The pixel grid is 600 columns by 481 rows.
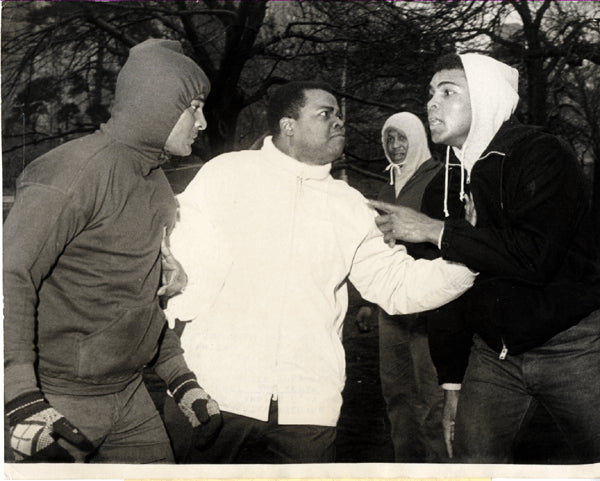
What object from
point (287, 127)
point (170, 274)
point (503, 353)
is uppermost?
point (287, 127)

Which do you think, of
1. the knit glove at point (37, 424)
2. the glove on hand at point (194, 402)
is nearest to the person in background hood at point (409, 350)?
the glove on hand at point (194, 402)

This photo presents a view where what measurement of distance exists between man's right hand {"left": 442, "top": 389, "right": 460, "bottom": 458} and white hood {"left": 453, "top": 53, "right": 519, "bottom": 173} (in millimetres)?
754

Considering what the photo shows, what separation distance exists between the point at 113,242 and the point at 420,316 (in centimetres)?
105

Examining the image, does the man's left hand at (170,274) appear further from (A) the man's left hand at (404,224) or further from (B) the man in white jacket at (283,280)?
(A) the man's left hand at (404,224)

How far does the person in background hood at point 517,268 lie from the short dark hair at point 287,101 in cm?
46

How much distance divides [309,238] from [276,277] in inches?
6.6

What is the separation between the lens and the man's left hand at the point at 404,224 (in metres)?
Answer: 2.25

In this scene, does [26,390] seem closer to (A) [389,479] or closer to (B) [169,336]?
(B) [169,336]

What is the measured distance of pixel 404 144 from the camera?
246cm

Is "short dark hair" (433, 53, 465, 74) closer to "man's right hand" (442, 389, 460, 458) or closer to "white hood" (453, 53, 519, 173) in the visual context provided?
"white hood" (453, 53, 519, 173)

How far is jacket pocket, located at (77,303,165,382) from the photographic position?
2.02 m

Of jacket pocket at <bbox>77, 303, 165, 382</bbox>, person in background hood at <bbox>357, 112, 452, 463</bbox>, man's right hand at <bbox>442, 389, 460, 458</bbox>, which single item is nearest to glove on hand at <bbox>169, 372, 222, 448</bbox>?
jacket pocket at <bbox>77, 303, 165, 382</bbox>

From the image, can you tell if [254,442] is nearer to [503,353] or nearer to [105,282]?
[105,282]

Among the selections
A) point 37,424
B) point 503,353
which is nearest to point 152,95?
point 37,424
